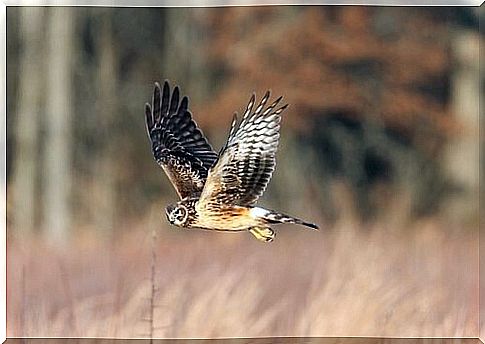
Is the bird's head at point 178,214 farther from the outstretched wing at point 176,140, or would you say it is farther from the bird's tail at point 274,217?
the bird's tail at point 274,217

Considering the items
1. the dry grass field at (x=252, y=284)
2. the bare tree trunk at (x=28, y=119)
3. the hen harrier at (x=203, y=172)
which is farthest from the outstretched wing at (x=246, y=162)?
the bare tree trunk at (x=28, y=119)

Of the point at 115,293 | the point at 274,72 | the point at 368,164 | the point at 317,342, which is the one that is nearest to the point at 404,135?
the point at 368,164

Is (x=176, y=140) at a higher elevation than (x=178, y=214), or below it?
higher

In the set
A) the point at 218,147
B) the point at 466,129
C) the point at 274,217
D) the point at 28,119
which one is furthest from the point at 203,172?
the point at 466,129

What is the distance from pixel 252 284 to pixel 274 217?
7.0 inches

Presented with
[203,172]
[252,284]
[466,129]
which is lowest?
[252,284]

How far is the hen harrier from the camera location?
3057 millimetres

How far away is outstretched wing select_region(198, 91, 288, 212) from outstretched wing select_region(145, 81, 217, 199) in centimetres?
6

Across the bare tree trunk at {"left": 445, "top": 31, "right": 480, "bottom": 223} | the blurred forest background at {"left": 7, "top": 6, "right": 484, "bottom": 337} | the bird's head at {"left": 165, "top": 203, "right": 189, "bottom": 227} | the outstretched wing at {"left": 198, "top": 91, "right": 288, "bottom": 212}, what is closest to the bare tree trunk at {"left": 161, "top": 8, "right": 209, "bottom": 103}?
the blurred forest background at {"left": 7, "top": 6, "right": 484, "bottom": 337}

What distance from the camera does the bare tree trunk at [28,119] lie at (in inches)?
121

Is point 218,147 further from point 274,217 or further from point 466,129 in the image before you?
point 466,129

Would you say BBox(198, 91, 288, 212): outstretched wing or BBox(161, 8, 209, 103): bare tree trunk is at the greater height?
BBox(161, 8, 209, 103): bare tree trunk

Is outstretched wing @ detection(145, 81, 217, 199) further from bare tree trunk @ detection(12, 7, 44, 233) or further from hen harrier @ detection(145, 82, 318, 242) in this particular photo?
bare tree trunk @ detection(12, 7, 44, 233)

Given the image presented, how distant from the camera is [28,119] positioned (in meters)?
3.09
